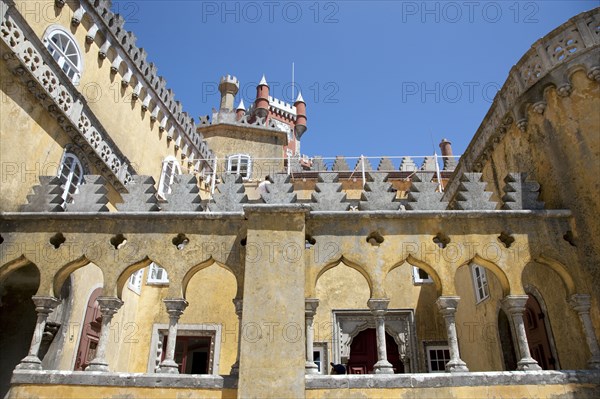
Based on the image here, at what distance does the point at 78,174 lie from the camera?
34.4 ft

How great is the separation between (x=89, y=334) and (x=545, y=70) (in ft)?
37.0

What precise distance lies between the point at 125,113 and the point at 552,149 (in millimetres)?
11180

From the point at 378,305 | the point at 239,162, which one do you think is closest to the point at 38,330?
the point at 378,305

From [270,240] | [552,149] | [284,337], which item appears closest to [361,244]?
[270,240]

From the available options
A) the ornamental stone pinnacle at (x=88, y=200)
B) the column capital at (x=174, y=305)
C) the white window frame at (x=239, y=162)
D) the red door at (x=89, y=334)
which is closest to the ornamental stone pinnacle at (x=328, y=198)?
the column capital at (x=174, y=305)

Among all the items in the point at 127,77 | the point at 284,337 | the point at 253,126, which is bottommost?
the point at 284,337

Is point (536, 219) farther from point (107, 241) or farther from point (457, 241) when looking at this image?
point (107, 241)

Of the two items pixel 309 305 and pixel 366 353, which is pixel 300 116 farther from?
pixel 309 305

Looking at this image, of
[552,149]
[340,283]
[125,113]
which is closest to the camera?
[552,149]

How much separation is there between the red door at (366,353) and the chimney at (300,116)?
1314 inches

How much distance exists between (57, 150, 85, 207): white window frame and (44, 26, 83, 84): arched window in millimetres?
2055

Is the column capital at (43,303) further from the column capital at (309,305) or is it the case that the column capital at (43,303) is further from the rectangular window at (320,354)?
the rectangular window at (320,354)

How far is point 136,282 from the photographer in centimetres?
1361

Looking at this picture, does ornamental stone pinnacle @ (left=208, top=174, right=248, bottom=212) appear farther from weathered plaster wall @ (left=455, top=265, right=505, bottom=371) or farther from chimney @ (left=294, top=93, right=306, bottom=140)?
chimney @ (left=294, top=93, right=306, bottom=140)
